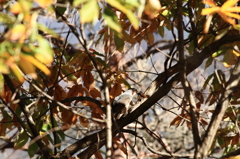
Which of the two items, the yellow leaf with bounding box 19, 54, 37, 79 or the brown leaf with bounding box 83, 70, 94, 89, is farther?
the brown leaf with bounding box 83, 70, 94, 89

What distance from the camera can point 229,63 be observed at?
3.93 feet

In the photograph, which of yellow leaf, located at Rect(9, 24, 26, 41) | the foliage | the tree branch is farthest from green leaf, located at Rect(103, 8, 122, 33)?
the tree branch

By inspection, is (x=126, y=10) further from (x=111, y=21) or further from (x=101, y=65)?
(x=101, y=65)

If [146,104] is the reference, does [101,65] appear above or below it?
above

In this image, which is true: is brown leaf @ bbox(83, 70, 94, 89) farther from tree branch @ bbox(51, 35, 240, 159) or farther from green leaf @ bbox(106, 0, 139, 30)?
green leaf @ bbox(106, 0, 139, 30)

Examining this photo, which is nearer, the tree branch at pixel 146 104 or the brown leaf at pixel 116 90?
the tree branch at pixel 146 104

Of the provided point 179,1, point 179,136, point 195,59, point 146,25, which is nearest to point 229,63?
point 195,59

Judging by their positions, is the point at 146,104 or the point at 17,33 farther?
the point at 146,104

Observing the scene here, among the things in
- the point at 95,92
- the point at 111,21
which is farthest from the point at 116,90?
the point at 111,21

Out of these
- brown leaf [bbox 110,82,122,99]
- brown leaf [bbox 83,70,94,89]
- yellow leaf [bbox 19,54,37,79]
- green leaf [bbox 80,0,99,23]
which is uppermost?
brown leaf [bbox 83,70,94,89]

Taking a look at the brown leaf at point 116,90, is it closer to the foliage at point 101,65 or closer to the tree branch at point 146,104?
the foliage at point 101,65

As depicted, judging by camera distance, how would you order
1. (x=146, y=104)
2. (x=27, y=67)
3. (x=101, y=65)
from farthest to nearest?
(x=101, y=65) → (x=146, y=104) → (x=27, y=67)

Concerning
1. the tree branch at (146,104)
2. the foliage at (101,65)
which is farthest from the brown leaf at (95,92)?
the tree branch at (146,104)

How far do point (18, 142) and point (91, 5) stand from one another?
83cm
